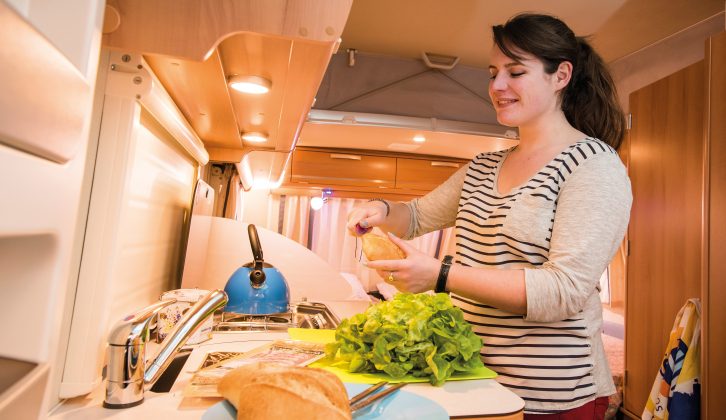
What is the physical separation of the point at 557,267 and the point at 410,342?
0.30m

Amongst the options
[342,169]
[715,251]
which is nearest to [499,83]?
[715,251]

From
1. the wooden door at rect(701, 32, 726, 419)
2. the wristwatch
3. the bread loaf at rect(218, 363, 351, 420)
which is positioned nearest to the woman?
the wristwatch

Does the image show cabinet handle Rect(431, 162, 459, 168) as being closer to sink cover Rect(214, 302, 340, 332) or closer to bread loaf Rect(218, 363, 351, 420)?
sink cover Rect(214, 302, 340, 332)

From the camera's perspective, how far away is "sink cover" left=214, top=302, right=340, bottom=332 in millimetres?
1218

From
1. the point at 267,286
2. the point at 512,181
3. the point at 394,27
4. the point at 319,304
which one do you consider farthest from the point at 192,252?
the point at 394,27

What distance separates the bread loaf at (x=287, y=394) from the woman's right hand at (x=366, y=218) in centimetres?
60

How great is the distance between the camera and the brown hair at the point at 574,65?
3.34 feet

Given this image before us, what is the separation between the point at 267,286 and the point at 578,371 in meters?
0.84

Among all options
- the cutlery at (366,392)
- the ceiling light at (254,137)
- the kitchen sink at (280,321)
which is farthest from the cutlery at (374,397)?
the ceiling light at (254,137)

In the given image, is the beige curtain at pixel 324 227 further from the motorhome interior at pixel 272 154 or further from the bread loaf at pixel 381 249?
the bread loaf at pixel 381 249

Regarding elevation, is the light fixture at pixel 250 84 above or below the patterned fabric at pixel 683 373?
above

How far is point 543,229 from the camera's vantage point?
2.97 ft

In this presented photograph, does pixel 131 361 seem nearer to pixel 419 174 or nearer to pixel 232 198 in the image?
pixel 232 198

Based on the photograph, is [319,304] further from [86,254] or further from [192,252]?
[86,254]
